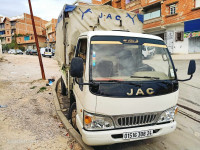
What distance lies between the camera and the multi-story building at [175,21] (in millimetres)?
18906

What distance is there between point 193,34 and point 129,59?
19049 mm

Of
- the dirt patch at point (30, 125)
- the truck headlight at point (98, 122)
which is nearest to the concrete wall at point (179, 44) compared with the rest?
the dirt patch at point (30, 125)

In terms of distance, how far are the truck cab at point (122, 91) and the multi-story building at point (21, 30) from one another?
63447mm

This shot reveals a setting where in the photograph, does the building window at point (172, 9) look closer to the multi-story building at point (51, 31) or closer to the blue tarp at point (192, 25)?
the blue tarp at point (192, 25)

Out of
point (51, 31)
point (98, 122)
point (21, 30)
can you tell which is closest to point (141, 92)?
point (98, 122)

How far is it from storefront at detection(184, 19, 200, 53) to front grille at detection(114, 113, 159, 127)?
62.6 ft

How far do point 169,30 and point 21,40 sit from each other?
58.5 meters

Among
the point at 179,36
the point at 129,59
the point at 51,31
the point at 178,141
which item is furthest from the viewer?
the point at 51,31

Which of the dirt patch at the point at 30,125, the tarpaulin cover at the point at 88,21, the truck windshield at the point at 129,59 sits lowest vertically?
the dirt patch at the point at 30,125

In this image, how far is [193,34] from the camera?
1878 centimetres

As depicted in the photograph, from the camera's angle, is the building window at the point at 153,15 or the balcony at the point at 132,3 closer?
the building window at the point at 153,15

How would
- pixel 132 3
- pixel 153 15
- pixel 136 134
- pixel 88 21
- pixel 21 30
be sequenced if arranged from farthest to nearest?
1. pixel 21 30
2. pixel 132 3
3. pixel 153 15
4. pixel 88 21
5. pixel 136 134

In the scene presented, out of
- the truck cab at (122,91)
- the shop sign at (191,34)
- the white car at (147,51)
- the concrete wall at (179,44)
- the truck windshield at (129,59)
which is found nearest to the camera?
the truck cab at (122,91)

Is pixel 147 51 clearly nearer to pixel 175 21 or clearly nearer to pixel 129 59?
pixel 129 59
